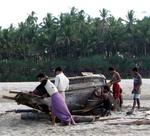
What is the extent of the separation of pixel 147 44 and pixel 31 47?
1610cm

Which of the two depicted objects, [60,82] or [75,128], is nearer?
[75,128]

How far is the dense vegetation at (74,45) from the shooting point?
66312mm

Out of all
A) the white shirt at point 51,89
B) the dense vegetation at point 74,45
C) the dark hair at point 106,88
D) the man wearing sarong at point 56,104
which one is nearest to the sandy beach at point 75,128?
the man wearing sarong at point 56,104

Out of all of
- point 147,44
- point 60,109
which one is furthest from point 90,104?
point 147,44

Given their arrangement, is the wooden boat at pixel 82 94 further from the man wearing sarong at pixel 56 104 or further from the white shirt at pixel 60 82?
the man wearing sarong at pixel 56 104

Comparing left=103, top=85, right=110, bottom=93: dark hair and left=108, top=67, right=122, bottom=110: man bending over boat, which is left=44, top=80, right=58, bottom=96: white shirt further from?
left=108, top=67, right=122, bottom=110: man bending over boat

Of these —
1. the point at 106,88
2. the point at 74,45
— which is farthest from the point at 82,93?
the point at 74,45

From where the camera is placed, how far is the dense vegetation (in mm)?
66312

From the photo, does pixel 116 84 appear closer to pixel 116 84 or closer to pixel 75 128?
pixel 116 84

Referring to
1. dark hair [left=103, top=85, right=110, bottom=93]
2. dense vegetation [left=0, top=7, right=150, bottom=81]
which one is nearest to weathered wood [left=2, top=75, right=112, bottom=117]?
dark hair [left=103, top=85, right=110, bottom=93]

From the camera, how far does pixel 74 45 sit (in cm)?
6988

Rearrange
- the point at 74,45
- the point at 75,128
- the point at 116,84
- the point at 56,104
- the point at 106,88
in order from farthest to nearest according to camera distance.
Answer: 1. the point at 74,45
2. the point at 116,84
3. the point at 106,88
4. the point at 56,104
5. the point at 75,128

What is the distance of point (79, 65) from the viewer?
66000 mm

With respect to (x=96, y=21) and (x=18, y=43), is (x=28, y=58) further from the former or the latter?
(x=96, y=21)
